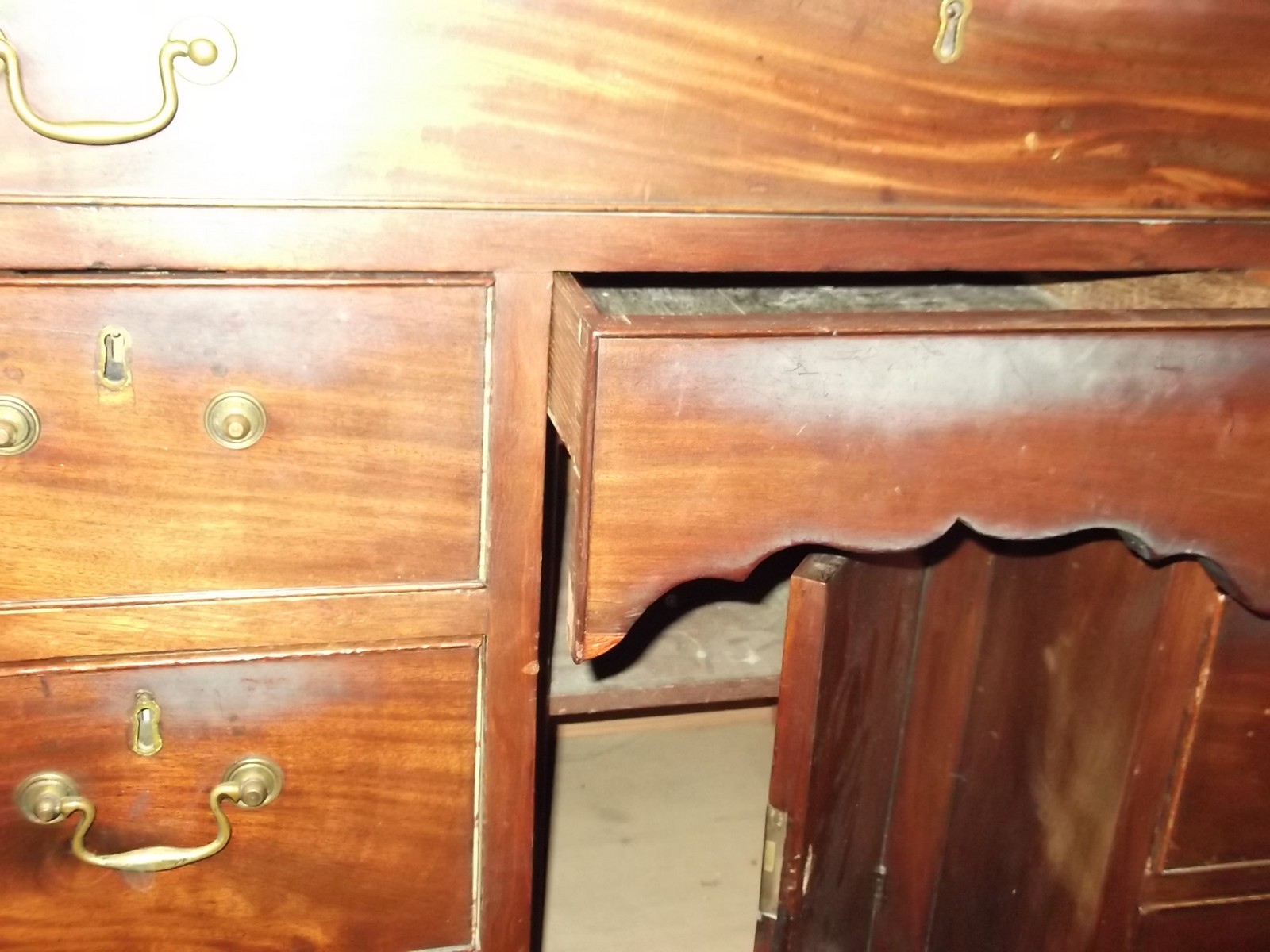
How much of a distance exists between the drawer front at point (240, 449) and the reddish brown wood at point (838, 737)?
205 millimetres

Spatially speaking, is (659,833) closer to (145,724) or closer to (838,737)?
(838,737)

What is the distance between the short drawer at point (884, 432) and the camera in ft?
1.76

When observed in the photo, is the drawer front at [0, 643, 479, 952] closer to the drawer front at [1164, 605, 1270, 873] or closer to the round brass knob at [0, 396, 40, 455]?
the round brass knob at [0, 396, 40, 455]

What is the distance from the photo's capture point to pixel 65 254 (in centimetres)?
55

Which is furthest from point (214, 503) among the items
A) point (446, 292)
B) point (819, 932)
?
point (819, 932)

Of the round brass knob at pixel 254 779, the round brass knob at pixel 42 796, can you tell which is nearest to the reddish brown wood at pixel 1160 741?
the round brass knob at pixel 254 779

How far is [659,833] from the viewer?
124cm

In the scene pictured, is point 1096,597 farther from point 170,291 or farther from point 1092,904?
point 170,291

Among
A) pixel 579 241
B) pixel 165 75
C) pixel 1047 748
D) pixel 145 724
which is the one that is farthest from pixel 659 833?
pixel 165 75

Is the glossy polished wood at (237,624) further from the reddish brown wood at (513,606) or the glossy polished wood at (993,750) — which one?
the glossy polished wood at (993,750)

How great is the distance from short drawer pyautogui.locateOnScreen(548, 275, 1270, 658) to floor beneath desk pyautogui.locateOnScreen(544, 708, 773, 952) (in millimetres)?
634

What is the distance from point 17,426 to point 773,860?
0.48 meters

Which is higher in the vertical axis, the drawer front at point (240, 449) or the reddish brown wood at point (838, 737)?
the drawer front at point (240, 449)

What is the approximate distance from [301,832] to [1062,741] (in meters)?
0.51
